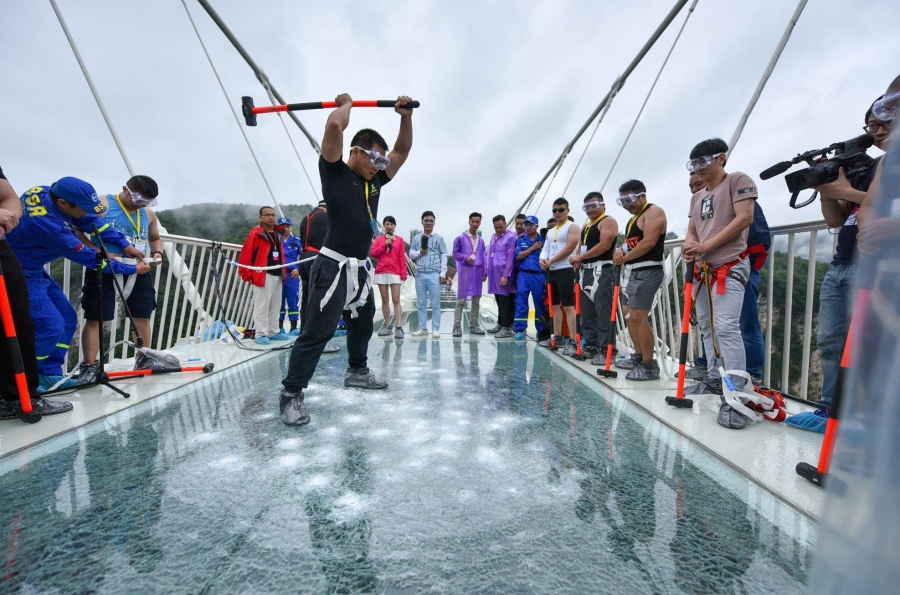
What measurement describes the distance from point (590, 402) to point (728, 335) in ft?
2.72

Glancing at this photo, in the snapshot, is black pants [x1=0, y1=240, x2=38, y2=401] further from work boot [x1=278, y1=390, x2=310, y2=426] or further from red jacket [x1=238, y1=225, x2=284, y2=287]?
red jacket [x1=238, y1=225, x2=284, y2=287]

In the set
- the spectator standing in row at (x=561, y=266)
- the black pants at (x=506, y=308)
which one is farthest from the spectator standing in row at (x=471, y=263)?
the spectator standing in row at (x=561, y=266)

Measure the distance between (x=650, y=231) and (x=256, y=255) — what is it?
392 cm

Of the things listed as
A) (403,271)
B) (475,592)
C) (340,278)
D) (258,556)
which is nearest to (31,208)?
(340,278)

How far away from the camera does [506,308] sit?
17.9ft

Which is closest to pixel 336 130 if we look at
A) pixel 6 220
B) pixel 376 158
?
pixel 376 158

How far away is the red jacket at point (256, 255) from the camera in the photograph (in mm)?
4410

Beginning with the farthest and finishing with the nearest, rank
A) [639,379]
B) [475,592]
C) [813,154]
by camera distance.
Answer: [639,379] < [813,154] < [475,592]

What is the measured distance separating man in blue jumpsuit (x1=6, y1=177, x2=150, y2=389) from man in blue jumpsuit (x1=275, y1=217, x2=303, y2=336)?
2529 mm

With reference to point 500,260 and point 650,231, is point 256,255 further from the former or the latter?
point 650,231

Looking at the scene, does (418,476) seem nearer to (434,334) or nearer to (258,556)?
(258,556)

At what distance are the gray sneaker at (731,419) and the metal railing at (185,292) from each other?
12.7 feet

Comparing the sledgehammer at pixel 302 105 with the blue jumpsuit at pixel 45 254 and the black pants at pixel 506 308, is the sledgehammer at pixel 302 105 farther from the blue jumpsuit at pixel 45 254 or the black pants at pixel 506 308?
the black pants at pixel 506 308

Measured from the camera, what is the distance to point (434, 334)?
5324 mm
